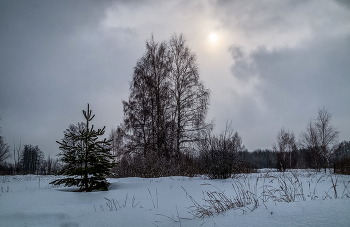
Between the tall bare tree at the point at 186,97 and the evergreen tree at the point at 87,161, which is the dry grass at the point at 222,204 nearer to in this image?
the evergreen tree at the point at 87,161

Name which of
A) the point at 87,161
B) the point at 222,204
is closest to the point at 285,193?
the point at 222,204

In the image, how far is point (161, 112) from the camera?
1494 centimetres

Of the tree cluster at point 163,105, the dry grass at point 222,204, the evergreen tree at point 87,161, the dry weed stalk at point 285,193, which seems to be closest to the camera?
the dry grass at point 222,204

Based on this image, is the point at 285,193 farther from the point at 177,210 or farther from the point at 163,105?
the point at 163,105

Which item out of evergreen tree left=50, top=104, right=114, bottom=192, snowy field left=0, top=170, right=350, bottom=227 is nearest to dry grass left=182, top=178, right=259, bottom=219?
snowy field left=0, top=170, right=350, bottom=227

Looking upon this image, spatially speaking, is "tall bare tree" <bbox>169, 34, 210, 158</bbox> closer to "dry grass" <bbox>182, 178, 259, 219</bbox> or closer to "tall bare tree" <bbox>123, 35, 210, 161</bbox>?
"tall bare tree" <bbox>123, 35, 210, 161</bbox>

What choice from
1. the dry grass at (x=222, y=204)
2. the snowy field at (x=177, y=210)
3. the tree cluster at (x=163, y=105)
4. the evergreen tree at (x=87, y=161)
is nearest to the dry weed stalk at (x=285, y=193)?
the snowy field at (x=177, y=210)

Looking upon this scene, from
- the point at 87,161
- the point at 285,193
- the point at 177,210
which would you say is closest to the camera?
the point at 285,193

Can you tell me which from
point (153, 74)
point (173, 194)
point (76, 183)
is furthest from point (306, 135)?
point (76, 183)

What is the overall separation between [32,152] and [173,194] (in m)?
63.6

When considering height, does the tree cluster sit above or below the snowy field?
above

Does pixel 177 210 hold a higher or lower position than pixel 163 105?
lower

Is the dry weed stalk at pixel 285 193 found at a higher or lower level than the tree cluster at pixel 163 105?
lower

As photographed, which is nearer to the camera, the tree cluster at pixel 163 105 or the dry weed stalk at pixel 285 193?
the dry weed stalk at pixel 285 193
